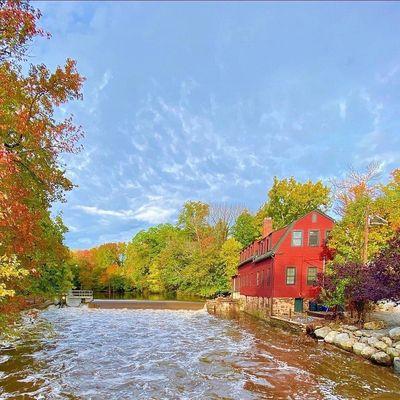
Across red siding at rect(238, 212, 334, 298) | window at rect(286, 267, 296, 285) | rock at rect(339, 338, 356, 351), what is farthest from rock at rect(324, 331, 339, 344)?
window at rect(286, 267, 296, 285)

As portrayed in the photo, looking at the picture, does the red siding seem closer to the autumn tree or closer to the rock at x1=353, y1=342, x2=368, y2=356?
the rock at x1=353, y1=342, x2=368, y2=356

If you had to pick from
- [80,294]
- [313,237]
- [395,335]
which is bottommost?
[80,294]

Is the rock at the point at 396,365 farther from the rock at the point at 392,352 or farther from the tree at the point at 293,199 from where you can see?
the tree at the point at 293,199

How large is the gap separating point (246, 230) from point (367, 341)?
43821mm

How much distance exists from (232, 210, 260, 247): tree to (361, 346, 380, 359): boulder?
144 ft

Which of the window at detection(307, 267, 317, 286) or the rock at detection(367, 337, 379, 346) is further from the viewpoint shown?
the window at detection(307, 267, 317, 286)

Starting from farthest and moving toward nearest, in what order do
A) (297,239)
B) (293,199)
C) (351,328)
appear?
1. (293,199)
2. (297,239)
3. (351,328)

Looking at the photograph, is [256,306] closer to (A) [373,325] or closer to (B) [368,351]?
(A) [373,325]

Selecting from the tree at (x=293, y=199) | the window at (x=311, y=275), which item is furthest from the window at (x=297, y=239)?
the tree at (x=293, y=199)

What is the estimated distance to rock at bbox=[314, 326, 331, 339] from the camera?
19969 millimetres

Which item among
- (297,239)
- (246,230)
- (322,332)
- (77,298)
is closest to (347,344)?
(322,332)

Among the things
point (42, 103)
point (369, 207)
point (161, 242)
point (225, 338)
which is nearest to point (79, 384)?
point (42, 103)

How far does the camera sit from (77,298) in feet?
143

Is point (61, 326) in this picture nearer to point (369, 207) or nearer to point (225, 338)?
point (225, 338)
